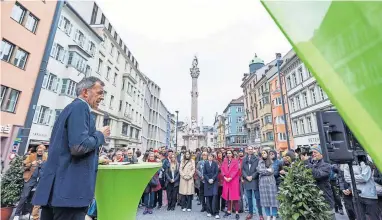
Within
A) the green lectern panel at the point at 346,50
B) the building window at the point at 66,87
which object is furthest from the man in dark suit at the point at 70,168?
the building window at the point at 66,87

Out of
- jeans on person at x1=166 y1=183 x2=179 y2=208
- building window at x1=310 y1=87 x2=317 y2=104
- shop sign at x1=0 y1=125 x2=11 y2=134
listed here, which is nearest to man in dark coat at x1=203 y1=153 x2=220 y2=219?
jeans on person at x1=166 y1=183 x2=179 y2=208

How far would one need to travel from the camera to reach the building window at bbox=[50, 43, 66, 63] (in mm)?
19625

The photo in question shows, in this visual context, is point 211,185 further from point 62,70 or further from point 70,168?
point 62,70

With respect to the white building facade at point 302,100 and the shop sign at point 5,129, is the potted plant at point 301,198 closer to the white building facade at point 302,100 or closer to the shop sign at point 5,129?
the shop sign at point 5,129

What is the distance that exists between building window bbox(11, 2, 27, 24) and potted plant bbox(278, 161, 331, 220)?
20.1 metres

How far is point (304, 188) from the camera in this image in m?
4.34

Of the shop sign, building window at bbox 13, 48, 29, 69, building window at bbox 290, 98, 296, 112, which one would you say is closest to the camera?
the shop sign

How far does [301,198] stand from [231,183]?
12.4 feet

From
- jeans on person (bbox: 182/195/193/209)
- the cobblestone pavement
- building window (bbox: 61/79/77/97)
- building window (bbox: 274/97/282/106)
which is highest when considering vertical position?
building window (bbox: 274/97/282/106)

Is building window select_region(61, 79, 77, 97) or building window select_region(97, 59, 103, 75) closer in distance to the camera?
building window select_region(61, 79, 77, 97)

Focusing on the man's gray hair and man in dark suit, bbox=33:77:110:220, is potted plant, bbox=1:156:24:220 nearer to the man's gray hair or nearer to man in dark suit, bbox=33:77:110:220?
man in dark suit, bbox=33:77:110:220

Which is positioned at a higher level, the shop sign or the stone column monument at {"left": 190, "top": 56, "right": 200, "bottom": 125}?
the stone column monument at {"left": 190, "top": 56, "right": 200, "bottom": 125}

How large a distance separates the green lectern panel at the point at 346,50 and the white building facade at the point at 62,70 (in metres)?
21.8

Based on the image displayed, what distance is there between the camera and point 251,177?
7238mm
